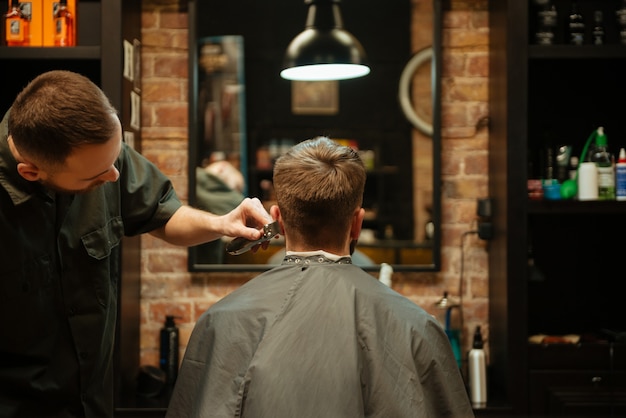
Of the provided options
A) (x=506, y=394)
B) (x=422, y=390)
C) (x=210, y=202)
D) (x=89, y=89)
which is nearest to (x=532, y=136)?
(x=506, y=394)

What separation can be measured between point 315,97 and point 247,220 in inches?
50.8

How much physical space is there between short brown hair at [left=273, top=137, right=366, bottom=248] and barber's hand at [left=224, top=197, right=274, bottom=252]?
237 millimetres

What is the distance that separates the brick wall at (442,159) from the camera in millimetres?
3361

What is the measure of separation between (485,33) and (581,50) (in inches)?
18.6

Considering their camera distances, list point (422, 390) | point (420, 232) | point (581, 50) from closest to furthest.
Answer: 1. point (422, 390)
2. point (581, 50)
3. point (420, 232)

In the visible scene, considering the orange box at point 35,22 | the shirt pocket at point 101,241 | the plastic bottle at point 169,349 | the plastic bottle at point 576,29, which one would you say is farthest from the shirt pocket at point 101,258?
the plastic bottle at point 576,29

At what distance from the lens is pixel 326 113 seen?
3326 millimetres

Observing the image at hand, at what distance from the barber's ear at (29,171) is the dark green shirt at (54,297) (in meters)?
0.12

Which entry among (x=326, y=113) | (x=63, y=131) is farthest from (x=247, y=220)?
(x=326, y=113)

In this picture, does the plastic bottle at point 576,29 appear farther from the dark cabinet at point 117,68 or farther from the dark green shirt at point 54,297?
the dark green shirt at point 54,297

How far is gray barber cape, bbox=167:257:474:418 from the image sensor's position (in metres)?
1.67

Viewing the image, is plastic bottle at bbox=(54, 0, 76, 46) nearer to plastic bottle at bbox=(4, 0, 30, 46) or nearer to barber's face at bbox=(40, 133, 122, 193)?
plastic bottle at bbox=(4, 0, 30, 46)

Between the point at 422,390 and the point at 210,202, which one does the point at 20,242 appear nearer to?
the point at 422,390

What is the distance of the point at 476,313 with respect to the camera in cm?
339
